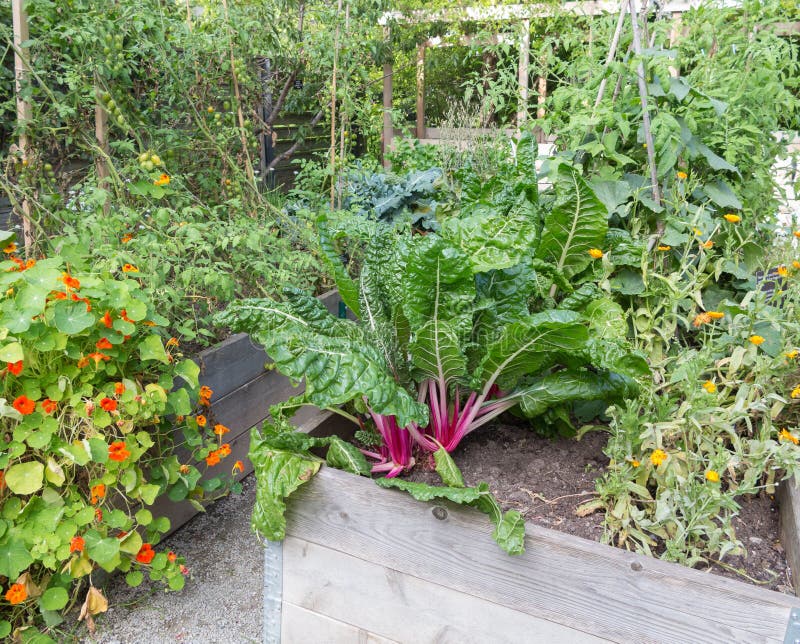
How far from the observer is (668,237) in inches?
70.2

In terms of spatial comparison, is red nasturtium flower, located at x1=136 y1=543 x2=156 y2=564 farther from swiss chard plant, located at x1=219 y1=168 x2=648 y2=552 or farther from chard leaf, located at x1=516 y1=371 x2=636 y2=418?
chard leaf, located at x1=516 y1=371 x2=636 y2=418

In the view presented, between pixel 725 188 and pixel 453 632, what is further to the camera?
pixel 725 188

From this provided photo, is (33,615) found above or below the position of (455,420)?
below

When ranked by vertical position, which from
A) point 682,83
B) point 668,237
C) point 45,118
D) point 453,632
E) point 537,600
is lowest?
point 453,632

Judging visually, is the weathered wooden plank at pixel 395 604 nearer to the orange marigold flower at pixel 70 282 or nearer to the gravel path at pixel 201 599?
the gravel path at pixel 201 599

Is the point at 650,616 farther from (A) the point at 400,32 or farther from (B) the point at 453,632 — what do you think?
(A) the point at 400,32

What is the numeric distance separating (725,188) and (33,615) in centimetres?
234

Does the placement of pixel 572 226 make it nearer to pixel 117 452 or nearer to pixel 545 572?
pixel 545 572

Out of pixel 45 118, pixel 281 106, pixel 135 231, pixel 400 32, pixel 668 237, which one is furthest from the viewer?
pixel 400 32

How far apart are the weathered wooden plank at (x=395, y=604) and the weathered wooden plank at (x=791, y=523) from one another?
1.47 feet

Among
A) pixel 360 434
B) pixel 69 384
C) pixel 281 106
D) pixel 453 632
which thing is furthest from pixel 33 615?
pixel 281 106

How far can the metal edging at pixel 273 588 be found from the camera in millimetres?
1387

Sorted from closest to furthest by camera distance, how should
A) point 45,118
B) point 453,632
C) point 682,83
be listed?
point 453,632 → point 682,83 → point 45,118

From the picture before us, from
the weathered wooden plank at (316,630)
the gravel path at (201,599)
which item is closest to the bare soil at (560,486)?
the weathered wooden plank at (316,630)
